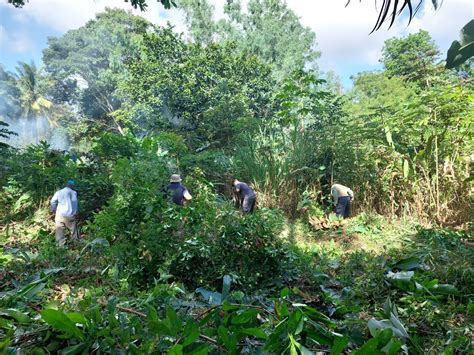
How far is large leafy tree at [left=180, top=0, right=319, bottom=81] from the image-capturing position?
21.6 m

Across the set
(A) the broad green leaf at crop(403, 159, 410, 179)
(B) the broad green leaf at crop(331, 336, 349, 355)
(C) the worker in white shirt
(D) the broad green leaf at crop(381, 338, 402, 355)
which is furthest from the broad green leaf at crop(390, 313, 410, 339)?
(C) the worker in white shirt

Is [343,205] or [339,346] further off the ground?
[339,346]

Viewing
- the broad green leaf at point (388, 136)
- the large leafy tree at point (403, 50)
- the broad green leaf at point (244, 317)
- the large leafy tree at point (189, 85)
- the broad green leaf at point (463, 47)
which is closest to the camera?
the broad green leaf at point (244, 317)

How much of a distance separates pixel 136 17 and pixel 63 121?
9071mm

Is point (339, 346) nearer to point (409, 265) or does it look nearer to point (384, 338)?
point (384, 338)

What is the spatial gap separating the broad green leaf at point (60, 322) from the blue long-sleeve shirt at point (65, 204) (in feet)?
18.8

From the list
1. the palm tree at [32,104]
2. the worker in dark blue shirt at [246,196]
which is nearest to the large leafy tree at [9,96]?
the palm tree at [32,104]

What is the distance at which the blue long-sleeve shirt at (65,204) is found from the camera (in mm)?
6229

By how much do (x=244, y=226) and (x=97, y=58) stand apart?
24.1 m

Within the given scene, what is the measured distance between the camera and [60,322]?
1019 mm

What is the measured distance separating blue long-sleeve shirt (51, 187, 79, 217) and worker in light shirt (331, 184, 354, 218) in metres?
4.88

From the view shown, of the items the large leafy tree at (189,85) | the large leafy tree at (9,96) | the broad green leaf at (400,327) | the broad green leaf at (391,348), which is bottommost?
the broad green leaf at (400,327)

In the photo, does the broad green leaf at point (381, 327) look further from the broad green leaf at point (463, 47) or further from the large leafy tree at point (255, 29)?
the large leafy tree at point (255, 29)

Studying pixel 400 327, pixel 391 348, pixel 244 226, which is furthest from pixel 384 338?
pixel 244 226
